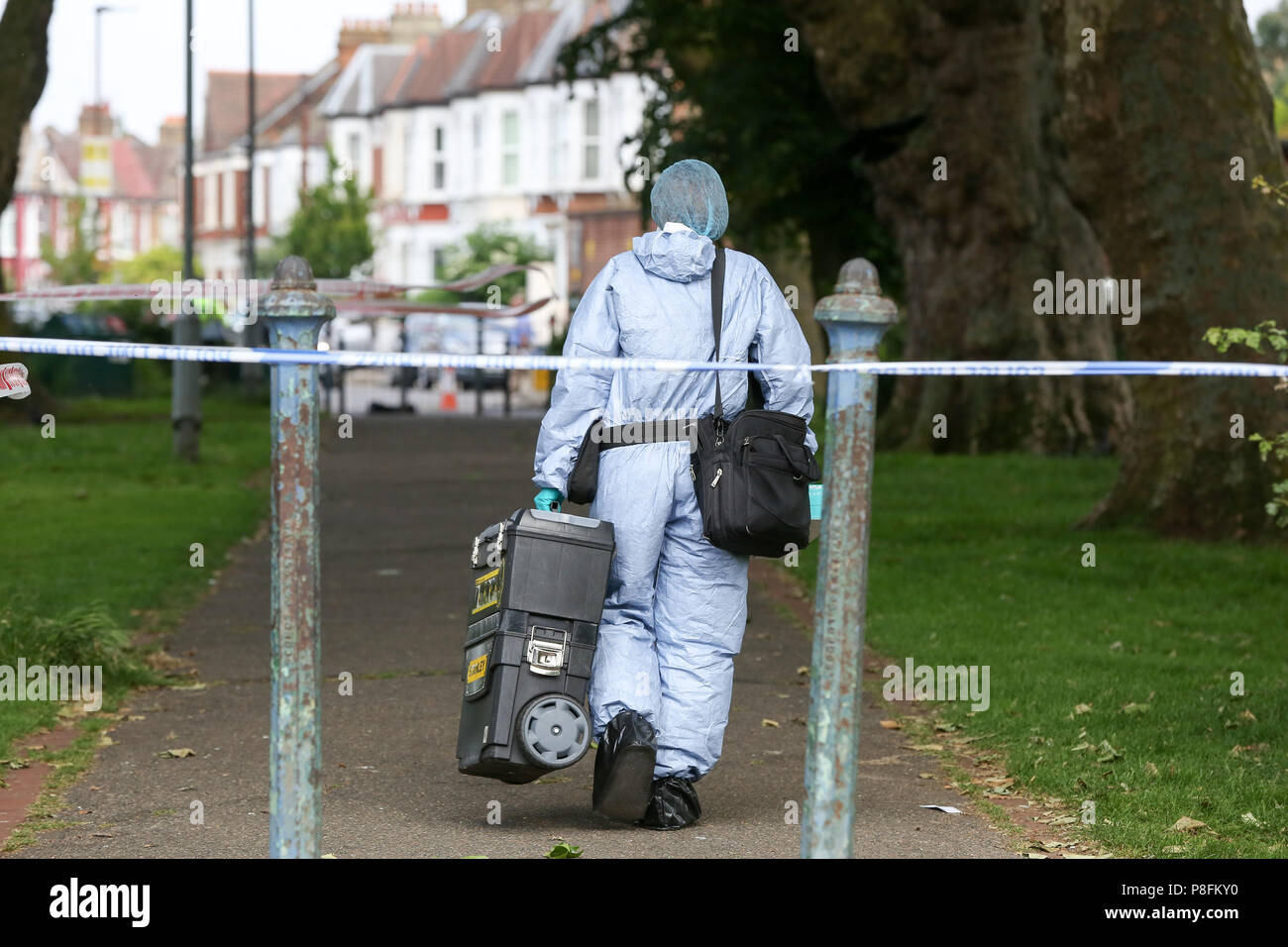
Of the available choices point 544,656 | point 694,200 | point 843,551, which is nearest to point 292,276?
point 843,551

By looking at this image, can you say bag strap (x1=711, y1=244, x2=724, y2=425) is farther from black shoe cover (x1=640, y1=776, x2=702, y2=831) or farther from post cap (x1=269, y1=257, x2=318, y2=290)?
post cap (x1=269, y1=257, x2=318, y2=290)

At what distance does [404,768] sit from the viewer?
21.9 ft

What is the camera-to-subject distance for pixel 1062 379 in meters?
21.4

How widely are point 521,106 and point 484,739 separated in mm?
57816

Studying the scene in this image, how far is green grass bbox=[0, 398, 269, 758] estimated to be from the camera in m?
8.27

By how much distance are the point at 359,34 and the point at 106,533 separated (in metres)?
63.9

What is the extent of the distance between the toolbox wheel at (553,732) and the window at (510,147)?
5765cm

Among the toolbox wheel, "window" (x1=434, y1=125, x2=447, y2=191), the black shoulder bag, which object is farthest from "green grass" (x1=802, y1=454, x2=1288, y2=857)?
"window" (x1=434, y1=125, x2=447, y2=191)

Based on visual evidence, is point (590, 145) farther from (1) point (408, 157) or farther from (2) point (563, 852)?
(2) point (563, 852)

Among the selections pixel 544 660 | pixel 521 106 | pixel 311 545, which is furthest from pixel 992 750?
pixel 521 106

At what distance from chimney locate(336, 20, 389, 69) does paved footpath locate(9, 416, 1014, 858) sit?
2571 inches

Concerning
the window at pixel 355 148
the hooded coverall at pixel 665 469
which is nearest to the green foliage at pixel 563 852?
the hooded coverall at pixel 665 469

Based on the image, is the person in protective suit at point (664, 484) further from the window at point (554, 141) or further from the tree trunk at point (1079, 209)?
the window at point (554, 141)

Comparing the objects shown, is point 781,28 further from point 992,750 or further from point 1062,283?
point 992,750
